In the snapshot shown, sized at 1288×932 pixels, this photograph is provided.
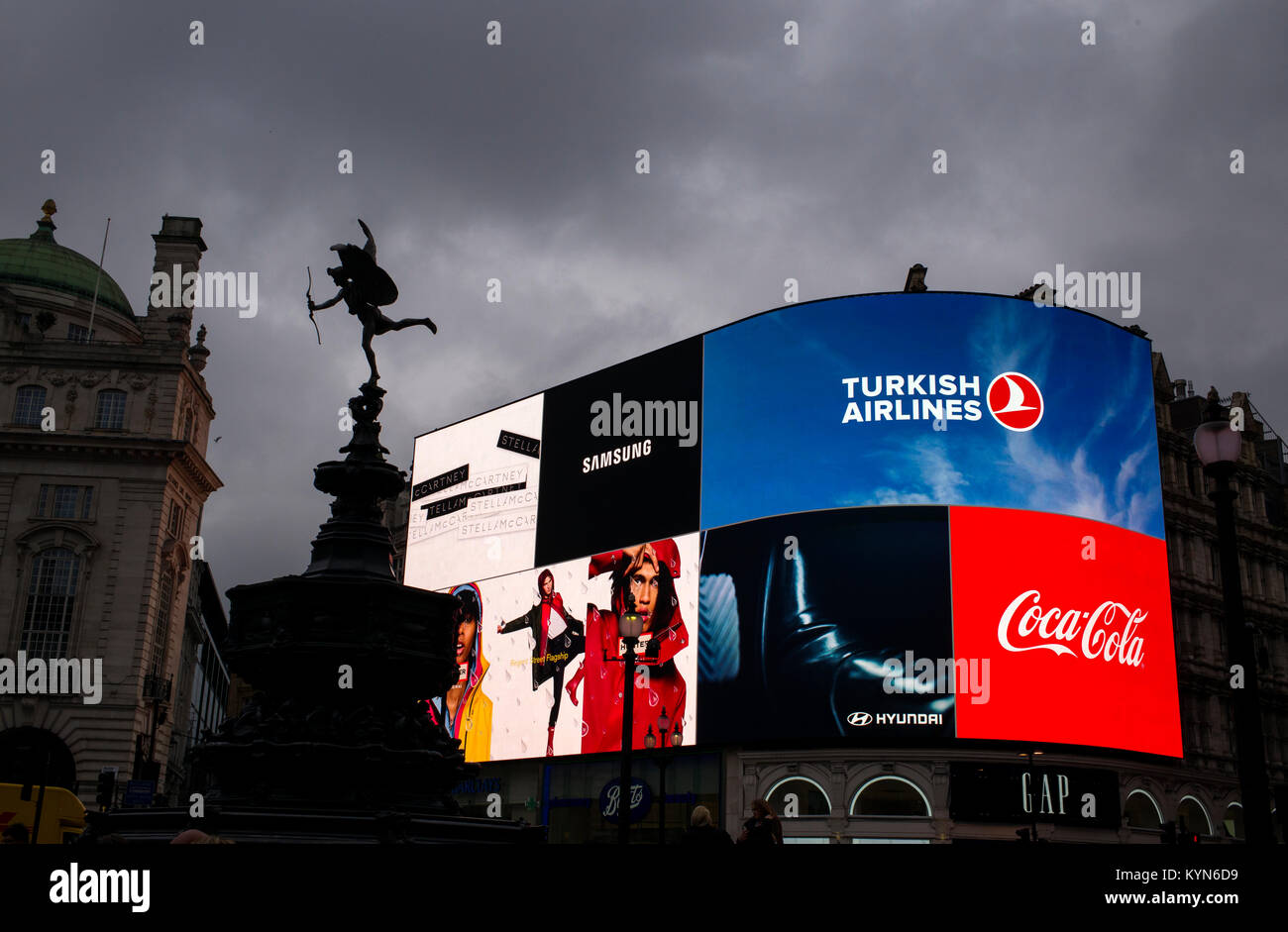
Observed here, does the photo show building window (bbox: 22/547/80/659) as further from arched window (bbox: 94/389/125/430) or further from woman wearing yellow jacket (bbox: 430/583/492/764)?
woman wearing yellow jacket (bbox: 430/583/492/764)

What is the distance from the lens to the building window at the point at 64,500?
51.5 metres

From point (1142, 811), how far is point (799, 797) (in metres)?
13.6

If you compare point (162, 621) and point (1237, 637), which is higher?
point (162, 621)

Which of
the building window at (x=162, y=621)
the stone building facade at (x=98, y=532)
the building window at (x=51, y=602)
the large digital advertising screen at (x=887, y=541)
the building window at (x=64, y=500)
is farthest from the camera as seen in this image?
the building window at (x=162, y=621)

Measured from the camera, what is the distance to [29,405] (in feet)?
174

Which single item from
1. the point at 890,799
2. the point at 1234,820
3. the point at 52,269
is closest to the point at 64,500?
the point at 52,269

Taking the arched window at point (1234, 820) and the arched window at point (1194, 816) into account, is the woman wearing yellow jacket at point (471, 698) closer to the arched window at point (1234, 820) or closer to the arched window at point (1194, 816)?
the arched window at point (1194, 816)

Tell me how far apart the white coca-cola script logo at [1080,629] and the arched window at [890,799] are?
A: 247 inches

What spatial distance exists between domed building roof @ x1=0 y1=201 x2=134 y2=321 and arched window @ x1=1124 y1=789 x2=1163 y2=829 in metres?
56.7

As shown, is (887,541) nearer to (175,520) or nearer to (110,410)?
(175,520)

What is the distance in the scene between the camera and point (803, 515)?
45.2 metres

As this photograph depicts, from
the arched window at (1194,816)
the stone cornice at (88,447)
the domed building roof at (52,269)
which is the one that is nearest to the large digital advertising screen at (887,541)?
the arched window at (1194,816)
